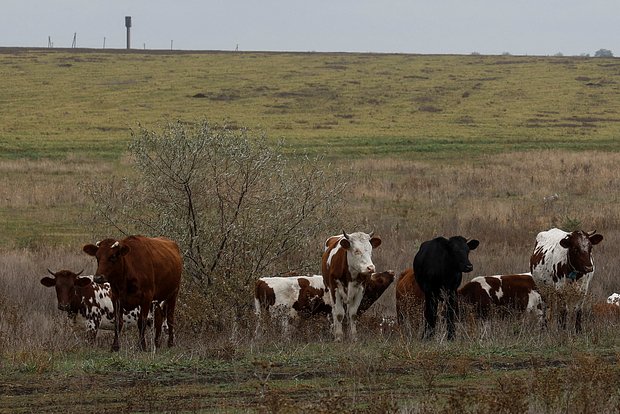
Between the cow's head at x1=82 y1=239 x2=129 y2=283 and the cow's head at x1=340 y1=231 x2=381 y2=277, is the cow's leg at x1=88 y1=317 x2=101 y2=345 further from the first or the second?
the cow's head at x1=340 y1=231 x2=381 y2=277

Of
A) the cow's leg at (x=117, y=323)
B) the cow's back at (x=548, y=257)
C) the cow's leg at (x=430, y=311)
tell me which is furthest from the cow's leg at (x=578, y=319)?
the cow's leg at (x=117, y=323)

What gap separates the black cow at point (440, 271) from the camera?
1628cm

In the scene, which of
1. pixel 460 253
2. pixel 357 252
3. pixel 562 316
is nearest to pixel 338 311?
pixel 357 252

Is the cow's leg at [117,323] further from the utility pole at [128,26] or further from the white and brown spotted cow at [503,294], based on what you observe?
the utility pole at [128,26]

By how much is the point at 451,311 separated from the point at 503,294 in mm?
2144

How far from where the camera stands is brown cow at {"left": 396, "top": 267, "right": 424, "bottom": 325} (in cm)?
1661

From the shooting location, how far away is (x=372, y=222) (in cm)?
2920

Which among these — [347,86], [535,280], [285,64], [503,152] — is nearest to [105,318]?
[535,280]

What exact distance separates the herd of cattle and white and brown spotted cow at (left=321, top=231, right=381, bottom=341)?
0.05 feet

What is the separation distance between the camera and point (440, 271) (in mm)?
16406

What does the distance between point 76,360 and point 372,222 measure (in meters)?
16.9

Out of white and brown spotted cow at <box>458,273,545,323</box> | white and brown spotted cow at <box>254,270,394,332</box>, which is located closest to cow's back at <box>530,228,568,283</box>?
white and brown spotted cow at <box>458,273,545,323</box>

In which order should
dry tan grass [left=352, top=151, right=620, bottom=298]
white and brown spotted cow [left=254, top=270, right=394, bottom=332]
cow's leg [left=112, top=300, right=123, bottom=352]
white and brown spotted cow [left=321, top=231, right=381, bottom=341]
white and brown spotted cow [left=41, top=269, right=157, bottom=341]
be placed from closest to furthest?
cow's leg [left=112, top=300, right=123, bottom=352], white and brown spotted cow [left=321, top=231, right=381, bottom=341], white and brown spotted cow [left=41, top=269, right=157, bottom=341], white and brown spotted cow [left=254, top=270, right=394, bottom=332], dry tan grass [left=352, top=151, right=620, bottom=298]

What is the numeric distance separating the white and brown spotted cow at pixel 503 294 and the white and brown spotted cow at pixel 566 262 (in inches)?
10.7
